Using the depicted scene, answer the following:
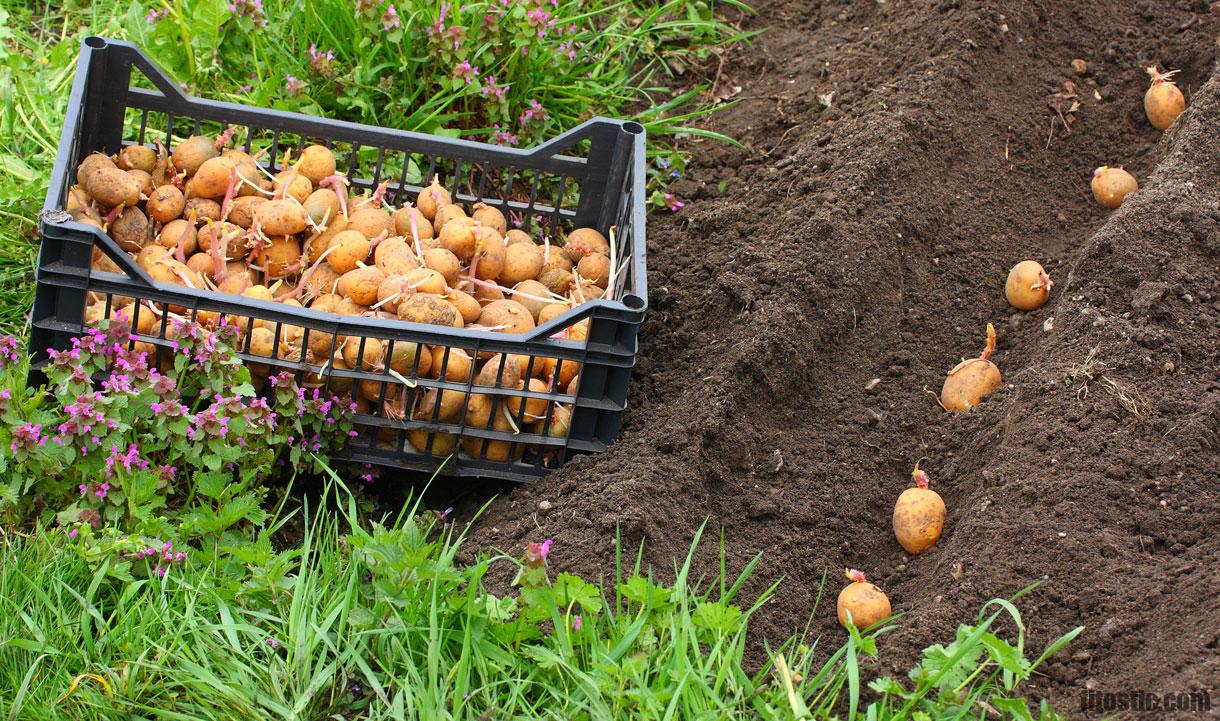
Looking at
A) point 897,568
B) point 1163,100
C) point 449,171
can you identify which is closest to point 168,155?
point 449,171

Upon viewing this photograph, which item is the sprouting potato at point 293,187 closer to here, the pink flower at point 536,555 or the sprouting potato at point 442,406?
the sprouting potato at point 442,406

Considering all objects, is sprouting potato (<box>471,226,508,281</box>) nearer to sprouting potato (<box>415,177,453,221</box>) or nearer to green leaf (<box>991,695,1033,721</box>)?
sprouting potato (<box>415,177,453,221</box>)

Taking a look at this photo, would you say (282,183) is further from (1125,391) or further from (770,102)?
(1125,391)

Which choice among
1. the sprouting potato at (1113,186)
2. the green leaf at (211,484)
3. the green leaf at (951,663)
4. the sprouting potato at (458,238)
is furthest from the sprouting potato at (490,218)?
the sprouting potato at (1113,186)

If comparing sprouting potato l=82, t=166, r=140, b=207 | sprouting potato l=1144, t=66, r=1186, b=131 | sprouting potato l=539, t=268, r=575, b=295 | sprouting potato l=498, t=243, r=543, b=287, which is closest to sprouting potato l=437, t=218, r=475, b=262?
sprouting potato l=498, t=243, r=543, b=287

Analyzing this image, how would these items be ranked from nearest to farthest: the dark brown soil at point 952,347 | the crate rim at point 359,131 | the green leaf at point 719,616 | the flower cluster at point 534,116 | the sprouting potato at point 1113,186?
the green leaf at point 719,616 → the dark brown soil at point 952,347 → the crate rim at point 359,131 → the sprouting potato at point 1113,186 → the flower cluster at point 534,116

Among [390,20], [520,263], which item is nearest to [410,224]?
[520,263]

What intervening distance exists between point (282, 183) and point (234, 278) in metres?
0.31

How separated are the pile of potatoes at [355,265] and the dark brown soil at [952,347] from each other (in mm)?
262

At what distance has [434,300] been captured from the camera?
9.15 feet

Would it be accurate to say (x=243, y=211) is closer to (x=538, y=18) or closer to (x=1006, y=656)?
(x=538, y=18)

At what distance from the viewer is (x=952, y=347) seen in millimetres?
3189

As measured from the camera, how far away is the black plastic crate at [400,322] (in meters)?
2.61

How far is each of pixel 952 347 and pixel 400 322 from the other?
150 centimetres
